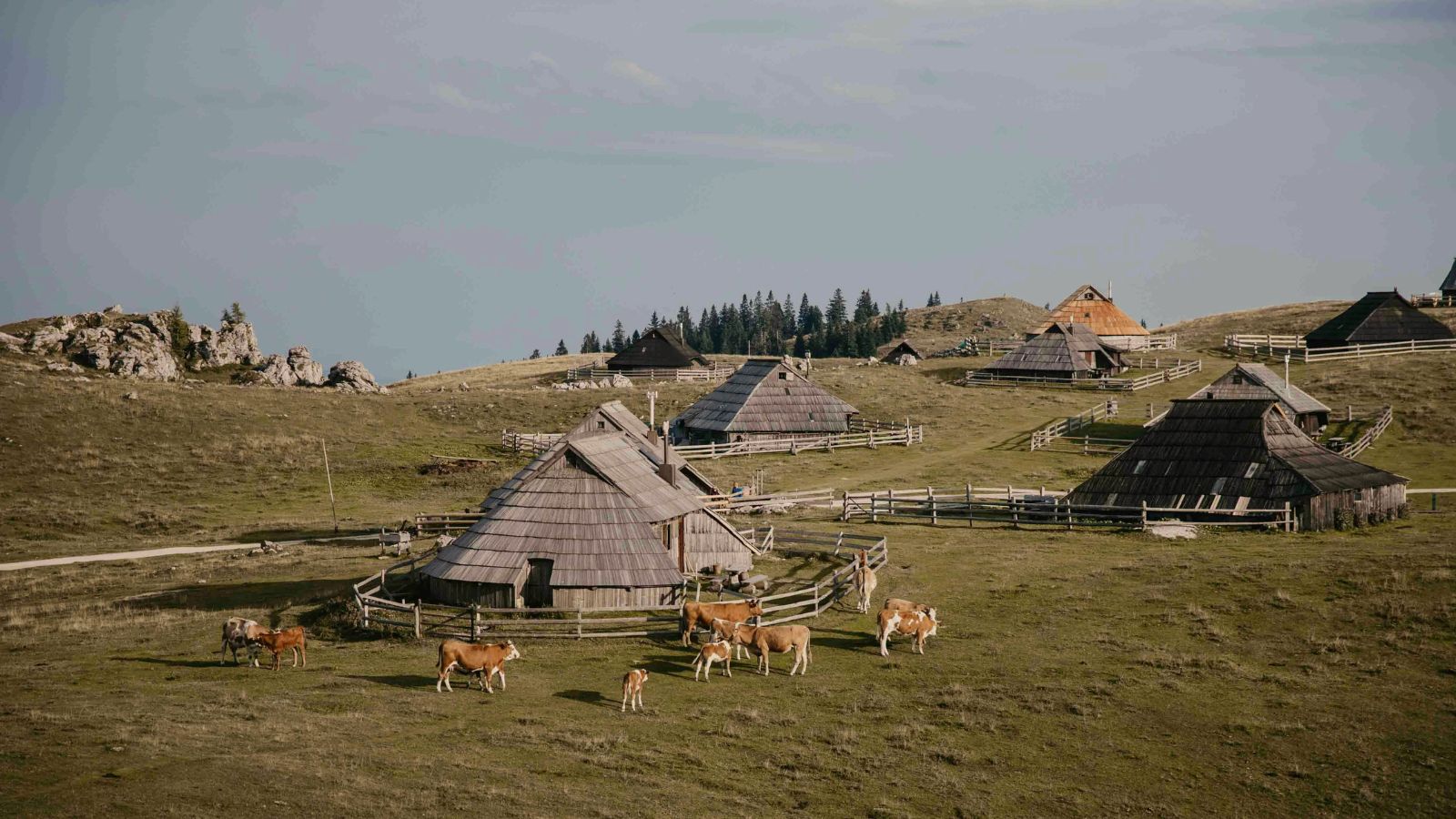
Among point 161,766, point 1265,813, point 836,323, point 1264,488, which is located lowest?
point 1265,813

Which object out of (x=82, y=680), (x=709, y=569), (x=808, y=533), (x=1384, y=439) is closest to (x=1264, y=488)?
(x=808, y=533)

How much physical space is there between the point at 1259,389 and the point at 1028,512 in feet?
73.9

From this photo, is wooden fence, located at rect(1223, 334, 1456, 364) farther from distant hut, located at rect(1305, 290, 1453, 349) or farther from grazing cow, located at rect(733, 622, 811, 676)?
grazing cow, located at rect(733, 622, 811, 676)

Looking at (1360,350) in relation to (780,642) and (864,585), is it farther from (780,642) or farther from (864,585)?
(780,642)

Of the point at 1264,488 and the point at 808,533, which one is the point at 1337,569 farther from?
the point at 808,533

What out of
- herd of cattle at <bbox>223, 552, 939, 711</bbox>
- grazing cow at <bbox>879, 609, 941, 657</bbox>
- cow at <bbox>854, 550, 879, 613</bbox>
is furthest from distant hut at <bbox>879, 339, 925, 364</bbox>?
grazing cow at <bbox>879, 609, 941, 657</bbox>

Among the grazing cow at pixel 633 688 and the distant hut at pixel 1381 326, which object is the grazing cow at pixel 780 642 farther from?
the distant hut at pixel 1381 326

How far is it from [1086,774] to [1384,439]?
48931 mm

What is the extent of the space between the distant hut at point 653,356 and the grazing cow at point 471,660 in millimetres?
73874

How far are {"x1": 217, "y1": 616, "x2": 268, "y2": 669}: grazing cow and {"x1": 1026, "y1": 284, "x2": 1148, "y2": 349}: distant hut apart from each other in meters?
76.6

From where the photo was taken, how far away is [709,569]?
35.9m

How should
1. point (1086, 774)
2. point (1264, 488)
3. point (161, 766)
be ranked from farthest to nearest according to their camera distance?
point (1264, 488), point (1086, 774), point (161, 766)

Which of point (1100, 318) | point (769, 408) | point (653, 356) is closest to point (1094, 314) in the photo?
point (1100, 318)

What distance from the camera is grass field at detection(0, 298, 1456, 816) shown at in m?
19.8
